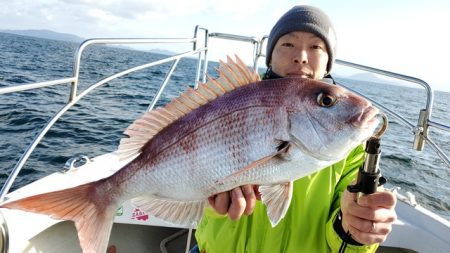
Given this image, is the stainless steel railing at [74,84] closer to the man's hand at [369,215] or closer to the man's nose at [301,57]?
the man's nose at [301,57]

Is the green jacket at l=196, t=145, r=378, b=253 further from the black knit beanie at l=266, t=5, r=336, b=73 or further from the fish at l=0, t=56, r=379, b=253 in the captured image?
the black knit beanie at l=266, t=5, r=336, b=73

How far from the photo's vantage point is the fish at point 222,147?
4.82 ft

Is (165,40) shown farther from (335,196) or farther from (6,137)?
(6,137)

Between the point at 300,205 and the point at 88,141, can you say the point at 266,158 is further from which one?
the point at 88,141

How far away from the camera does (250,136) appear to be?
1521mm

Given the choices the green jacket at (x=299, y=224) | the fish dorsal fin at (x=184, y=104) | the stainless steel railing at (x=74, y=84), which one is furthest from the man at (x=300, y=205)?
the stainless steel railing at (x=74, y=84)

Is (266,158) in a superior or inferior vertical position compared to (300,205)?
superior

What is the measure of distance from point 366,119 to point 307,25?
0.98 meters

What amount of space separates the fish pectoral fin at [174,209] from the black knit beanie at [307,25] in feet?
3.93

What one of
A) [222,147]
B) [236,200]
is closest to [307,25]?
[222,147]

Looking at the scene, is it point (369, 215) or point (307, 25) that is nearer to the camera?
point (369, 215)

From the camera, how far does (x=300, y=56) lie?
2.10 metres

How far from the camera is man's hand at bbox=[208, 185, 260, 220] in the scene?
161 cm

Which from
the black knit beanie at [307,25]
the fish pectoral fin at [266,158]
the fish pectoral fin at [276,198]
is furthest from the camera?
the black knit beanie at [307,25]
